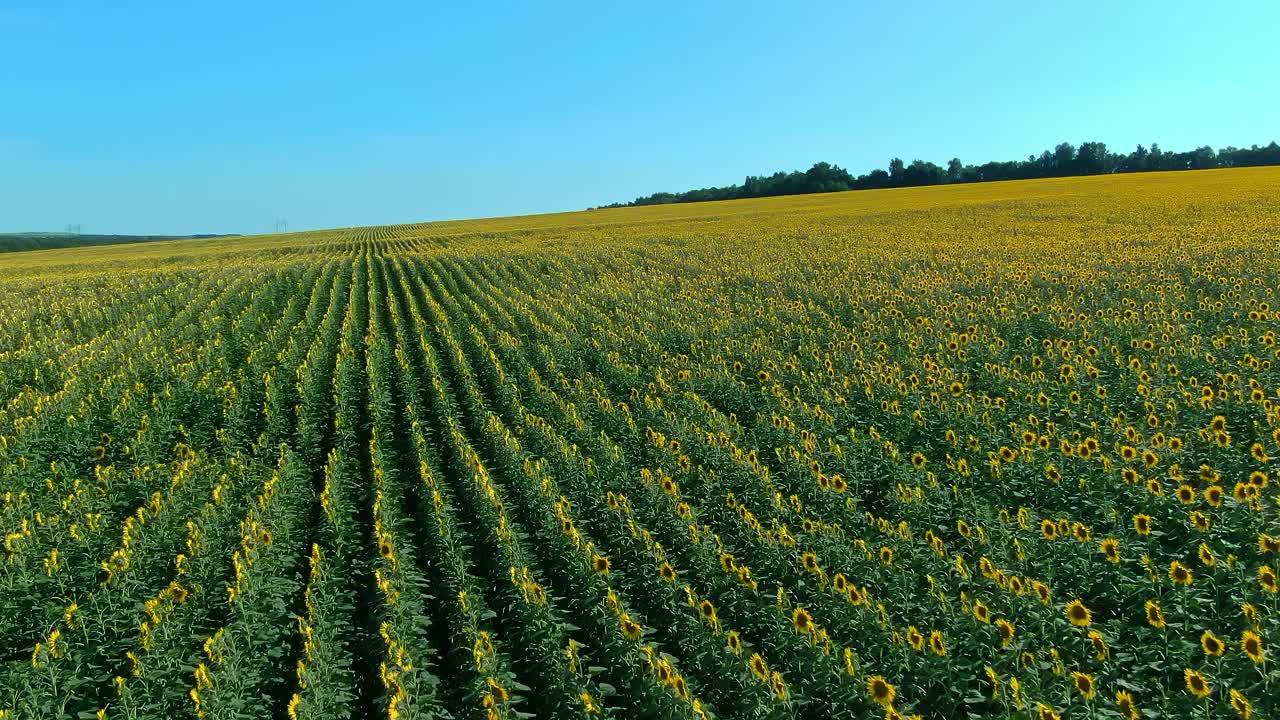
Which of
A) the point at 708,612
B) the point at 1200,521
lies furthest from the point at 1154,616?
the point at 708,612

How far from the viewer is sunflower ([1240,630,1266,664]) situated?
12.4ft

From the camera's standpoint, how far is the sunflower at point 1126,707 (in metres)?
3.67

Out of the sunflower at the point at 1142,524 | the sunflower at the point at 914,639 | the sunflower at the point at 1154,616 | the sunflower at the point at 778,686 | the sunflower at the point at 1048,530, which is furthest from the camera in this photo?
the sunflower at the point at 1048,530

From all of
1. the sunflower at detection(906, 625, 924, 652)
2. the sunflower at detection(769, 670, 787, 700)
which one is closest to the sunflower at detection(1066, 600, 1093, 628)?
the sunflower at detection(906, 625, 924, 652)

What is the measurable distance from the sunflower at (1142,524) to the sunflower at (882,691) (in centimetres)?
250

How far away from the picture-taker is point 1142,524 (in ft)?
17.2

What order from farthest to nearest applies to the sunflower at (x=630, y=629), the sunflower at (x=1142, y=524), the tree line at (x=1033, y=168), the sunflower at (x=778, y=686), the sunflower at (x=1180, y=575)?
the tree line at (x=1033, y=168) → the sunflower at (x=1142, y=524) → the sunflower at (x=630, y=629) → the sunflower at (x=1180, y=575) → the sunflower at (x=778, y=686)

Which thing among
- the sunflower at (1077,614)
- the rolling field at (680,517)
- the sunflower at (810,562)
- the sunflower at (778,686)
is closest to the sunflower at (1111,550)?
the rolling field at (680,517)

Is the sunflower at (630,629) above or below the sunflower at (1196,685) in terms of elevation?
below

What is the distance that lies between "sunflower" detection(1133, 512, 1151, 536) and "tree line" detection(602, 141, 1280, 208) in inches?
3457

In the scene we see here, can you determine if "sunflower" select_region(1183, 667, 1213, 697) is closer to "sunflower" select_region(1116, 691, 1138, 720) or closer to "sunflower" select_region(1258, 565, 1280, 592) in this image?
"sunflower" select_region(1116, 691, 1138, 720)

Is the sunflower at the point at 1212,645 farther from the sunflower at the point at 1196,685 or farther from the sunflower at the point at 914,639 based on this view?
the sunflower at the point at 914,639

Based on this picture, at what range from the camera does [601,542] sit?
6.55m

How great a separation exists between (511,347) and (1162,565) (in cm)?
1104
